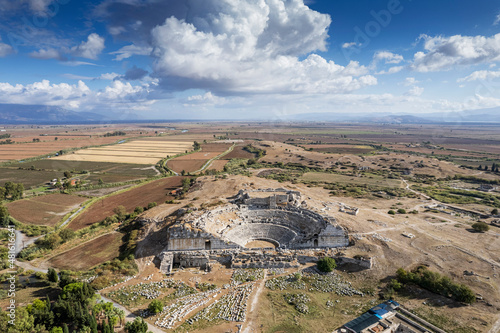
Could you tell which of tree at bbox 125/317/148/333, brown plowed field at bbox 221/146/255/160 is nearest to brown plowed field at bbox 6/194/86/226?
tree at bbox 125/317/148/333

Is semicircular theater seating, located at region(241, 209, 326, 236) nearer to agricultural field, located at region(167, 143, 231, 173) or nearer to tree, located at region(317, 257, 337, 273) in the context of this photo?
tree, located at region(317, 257, 337, 273)

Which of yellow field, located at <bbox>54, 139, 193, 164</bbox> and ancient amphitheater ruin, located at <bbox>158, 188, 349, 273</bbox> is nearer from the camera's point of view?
ancient amphitheater ruin, located at <bbox>158, 188, 349, 273</bbox>

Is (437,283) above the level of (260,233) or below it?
above

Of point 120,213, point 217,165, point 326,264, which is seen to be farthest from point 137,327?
point 217,165

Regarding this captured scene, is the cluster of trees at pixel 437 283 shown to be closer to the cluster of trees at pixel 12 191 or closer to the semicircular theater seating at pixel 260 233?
the semicircular theater seating at pixel 260 233

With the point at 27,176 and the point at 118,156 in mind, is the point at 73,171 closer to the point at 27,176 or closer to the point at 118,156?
the point at 27,176
